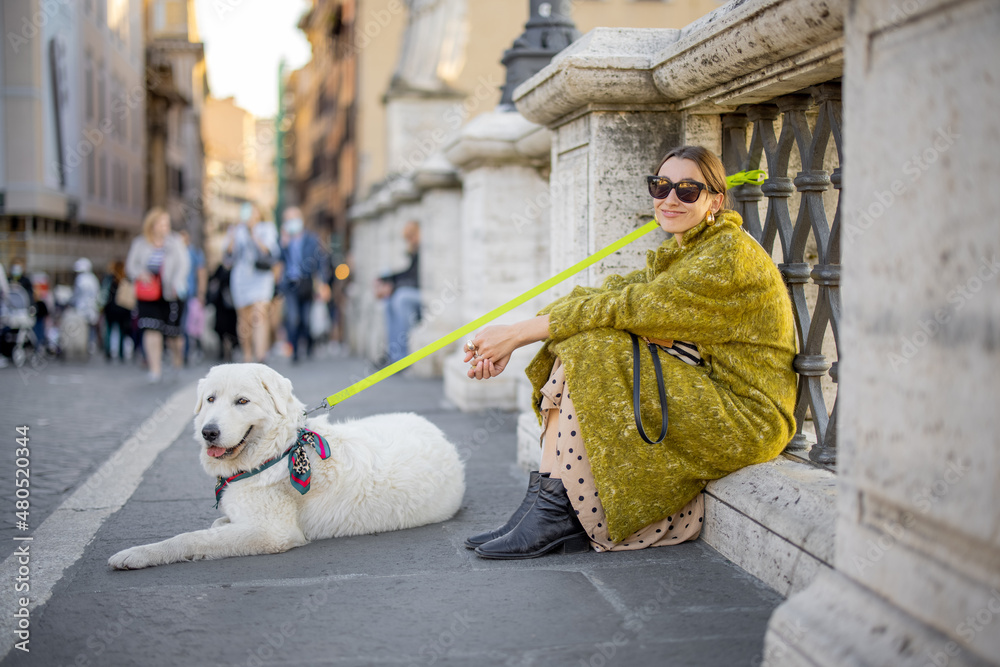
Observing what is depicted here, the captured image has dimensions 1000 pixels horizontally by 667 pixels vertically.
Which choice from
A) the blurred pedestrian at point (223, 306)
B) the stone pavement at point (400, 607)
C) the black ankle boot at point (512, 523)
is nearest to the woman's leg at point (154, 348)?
the blurred pedestrian at point (223, 306)

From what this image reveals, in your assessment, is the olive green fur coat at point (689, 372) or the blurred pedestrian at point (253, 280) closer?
the olive green fur coat at point (689, 372)

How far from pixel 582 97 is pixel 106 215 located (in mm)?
28895

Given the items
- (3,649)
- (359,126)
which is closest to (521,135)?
(3,649)

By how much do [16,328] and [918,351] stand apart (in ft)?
43.9

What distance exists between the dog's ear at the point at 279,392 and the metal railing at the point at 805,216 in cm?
196

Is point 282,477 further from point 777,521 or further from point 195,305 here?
point 195,305

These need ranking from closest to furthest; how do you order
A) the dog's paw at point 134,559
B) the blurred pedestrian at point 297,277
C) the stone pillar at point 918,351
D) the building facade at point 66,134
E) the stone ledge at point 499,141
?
the stone pillar at point 918,351 < the dog's paw at point 134,559 < the stone ledge at point 499,141 < the blurred pedestrian at point 297,277 < the building facade at point 66,134

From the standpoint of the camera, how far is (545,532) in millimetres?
3322

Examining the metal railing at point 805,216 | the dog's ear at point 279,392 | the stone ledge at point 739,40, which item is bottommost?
the dog's ear at point 279,392

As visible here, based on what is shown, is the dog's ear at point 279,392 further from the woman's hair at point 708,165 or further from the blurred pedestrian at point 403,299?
the blurred pedestrian at point 403,299

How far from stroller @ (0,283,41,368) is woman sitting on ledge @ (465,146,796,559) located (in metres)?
11.2

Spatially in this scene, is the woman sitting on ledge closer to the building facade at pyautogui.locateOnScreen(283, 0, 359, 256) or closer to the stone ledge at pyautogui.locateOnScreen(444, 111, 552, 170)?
the stone ledge at pyautogui.locateOnScreen(444, 111, 552, 170)

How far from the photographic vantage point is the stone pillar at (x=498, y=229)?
7020 mm

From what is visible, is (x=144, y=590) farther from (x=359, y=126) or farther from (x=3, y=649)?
(x=359, y=126)
